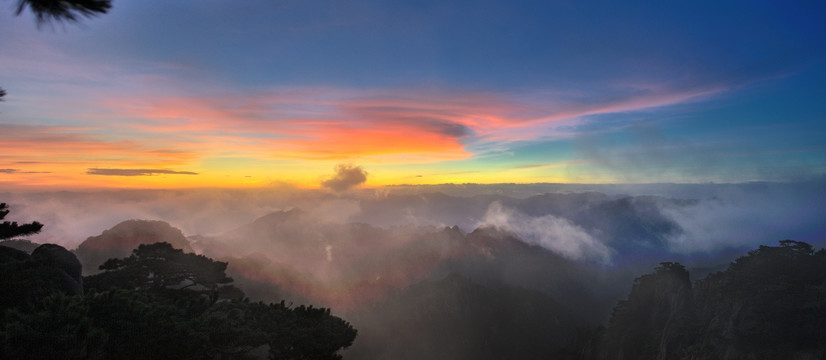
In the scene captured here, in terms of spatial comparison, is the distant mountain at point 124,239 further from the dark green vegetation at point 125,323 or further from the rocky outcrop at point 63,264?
the dark green vegetation at point 125,323

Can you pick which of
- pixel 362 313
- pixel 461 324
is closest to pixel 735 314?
pixel 461 324

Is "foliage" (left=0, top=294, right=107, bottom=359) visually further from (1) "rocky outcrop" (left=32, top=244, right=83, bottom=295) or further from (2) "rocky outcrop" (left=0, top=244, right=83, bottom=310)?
(1) "rocky outcrop" (left=32, top=244, right=83, bottom=295)

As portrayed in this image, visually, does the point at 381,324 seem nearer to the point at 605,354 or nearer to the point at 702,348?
the point at 605,354

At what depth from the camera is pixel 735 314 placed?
5734 centimetres

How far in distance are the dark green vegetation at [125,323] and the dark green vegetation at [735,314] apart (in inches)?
2565

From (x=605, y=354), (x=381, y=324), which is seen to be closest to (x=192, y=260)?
(x=605, y=354)

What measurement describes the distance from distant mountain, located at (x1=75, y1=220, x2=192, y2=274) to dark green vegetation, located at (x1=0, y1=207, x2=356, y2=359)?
144 metres

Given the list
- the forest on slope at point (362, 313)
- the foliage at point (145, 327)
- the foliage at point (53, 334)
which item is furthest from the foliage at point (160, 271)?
the foliage at point (53, 334)

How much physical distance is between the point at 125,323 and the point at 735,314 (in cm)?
8066

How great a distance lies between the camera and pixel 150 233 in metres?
157

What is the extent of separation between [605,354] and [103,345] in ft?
333

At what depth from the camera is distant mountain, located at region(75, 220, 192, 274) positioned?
453 ft

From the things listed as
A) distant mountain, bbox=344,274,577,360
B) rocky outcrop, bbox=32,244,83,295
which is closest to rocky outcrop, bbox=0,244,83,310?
rocky outcrop, bbox=32,244,83,295

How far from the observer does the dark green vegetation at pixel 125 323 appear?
40.7 feet
